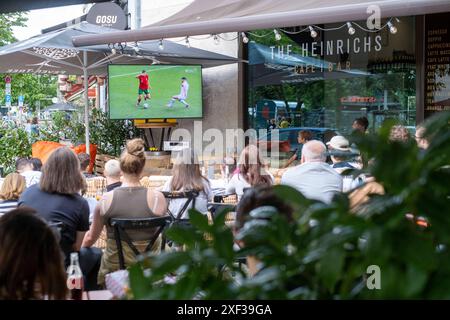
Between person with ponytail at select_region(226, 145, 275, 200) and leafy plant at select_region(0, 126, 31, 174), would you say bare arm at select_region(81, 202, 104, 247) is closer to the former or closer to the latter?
person with ponytail at select_region(226, 145, 275, 200)

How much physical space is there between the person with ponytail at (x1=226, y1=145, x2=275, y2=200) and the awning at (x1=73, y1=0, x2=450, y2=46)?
4.29ft

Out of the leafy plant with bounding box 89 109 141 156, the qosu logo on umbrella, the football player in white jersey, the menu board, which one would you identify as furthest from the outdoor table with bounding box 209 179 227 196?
the leafy plant with bounding box 89 109 141 156

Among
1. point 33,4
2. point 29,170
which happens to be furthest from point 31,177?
point 33,4

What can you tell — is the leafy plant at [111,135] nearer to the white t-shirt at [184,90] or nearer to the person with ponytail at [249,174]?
the white t-shirt at [184,90]

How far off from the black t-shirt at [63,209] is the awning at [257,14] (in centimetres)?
299

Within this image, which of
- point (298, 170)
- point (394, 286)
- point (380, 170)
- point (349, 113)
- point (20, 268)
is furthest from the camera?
point (349, 113)

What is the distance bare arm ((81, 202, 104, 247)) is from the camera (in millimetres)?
5172

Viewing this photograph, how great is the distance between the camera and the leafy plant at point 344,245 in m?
1.13

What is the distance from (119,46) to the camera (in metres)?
10.2

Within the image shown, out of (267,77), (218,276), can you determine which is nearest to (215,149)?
(267,77)

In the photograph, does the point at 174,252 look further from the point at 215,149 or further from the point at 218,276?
the point at 215,149

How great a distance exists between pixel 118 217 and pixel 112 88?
19.9ft

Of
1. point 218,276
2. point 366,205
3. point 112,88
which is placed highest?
point 112,88

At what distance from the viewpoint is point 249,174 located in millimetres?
6816
